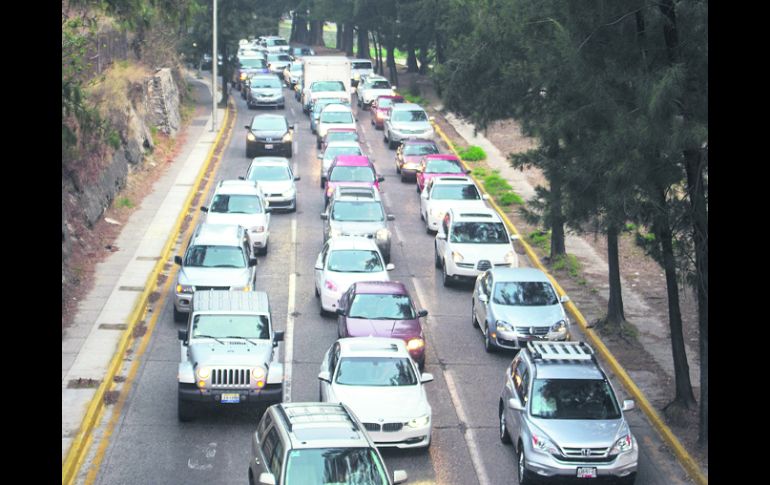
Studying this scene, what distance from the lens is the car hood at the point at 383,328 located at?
22.2 m

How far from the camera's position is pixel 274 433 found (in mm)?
14516

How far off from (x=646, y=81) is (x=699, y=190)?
1897 millimetres

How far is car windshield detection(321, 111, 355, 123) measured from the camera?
1967 inches

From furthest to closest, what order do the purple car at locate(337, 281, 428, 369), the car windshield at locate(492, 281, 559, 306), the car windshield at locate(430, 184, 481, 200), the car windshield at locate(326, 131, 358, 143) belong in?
the car windshield at locate(326, 131, 358, 143) → the car windshield at locate(430, 184, 481, 200) → the car windshield at locate(492, 281, 559, 306) → the purple car at locate(337, 281, 428, 369)

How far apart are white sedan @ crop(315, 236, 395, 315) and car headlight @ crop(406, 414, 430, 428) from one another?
7.90 meters

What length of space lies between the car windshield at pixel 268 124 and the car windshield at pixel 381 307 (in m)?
23.9

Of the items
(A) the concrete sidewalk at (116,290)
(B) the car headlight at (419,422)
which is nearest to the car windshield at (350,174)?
(A) the concrete sidewalk at (116,290)

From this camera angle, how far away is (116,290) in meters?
27.3

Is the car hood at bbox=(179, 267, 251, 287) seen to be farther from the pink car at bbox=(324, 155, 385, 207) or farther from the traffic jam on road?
the pink car at bbox=(324, 155, 385, 207)

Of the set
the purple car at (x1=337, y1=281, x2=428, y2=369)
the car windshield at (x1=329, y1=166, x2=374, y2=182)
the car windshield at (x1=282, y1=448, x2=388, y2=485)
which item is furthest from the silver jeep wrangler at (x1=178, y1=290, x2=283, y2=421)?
the car windshield at (x1=329, y1=166, x2=374, y2=182)

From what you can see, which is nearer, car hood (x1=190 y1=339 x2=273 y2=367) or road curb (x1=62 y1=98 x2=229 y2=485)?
road curb (x1=62 y1=98 x2=229 y2=485)

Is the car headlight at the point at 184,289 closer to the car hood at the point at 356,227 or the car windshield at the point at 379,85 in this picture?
the car hood at the point at 356,227
